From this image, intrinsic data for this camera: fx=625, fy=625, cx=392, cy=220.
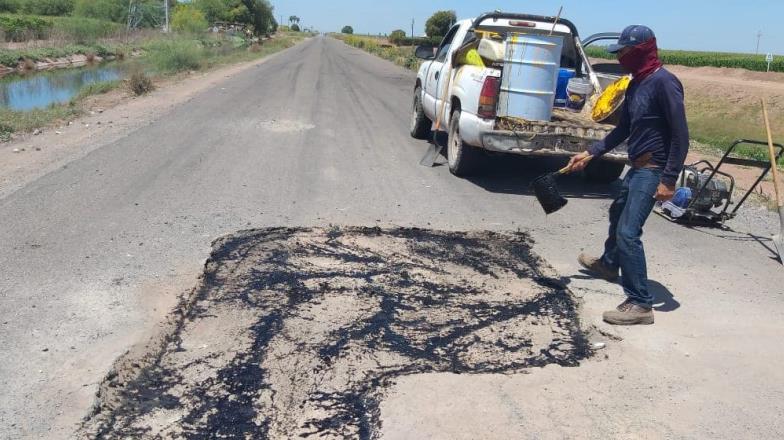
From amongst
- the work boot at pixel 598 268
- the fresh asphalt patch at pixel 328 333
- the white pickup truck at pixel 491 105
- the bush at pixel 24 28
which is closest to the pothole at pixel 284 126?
the white pickup truck at pixel 491 105

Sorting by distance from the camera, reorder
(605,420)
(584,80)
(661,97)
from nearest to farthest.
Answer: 1. (605,420)
2. (661,97)
3. (584,80)

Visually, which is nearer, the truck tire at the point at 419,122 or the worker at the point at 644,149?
the worker at the point at 644,149

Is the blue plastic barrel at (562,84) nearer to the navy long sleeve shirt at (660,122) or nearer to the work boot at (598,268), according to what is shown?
the work boot at (598,268)

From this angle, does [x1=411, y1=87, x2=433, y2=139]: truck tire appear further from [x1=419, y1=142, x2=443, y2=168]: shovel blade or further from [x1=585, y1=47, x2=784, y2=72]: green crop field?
[x1=585, y1=47, x2=784, y2=72]: green crop field

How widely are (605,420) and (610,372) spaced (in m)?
0.54

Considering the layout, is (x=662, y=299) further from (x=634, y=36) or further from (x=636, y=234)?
(x=634, y=36)

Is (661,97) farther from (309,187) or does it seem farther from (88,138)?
(88,138)

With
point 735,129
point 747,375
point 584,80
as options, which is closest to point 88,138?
point 584,80

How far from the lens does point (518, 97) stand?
24.7ft

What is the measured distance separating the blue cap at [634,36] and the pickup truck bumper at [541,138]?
115 inches

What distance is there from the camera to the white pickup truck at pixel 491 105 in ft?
24.3

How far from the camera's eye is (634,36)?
438 cm

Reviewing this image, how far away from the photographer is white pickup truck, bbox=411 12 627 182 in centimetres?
739

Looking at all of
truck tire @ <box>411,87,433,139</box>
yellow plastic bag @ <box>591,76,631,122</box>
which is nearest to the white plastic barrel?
yellow plastic bag @ <box>591,76,631,122</box>
